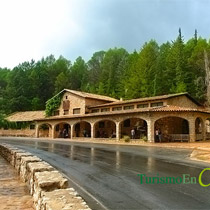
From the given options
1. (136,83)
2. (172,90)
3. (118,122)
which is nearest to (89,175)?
(118,122)

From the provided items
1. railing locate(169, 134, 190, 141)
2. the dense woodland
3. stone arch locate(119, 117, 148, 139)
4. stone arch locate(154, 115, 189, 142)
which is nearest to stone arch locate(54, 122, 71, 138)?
stone arch locate(119, 117, 148, 139)

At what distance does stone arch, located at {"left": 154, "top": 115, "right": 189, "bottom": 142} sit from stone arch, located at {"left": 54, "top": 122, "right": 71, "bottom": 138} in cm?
1531

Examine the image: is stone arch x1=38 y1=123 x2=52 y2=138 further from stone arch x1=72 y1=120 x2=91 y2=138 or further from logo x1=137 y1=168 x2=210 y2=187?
logo x1=137 y1=168 x2=210 y2=187

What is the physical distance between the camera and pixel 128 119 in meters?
30.6

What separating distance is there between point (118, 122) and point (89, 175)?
19678 millimetres

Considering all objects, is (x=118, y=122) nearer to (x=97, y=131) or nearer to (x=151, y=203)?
(x=97, y=131)

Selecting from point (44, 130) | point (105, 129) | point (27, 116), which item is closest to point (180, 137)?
point (105, 129)

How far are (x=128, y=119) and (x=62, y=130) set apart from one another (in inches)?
498

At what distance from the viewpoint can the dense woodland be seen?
40.3 meters

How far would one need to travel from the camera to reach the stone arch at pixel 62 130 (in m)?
35.8

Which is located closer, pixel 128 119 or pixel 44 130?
pixel 128 119

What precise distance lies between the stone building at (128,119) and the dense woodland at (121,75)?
8596mm

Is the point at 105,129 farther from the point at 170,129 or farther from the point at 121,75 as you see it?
the point at 121,75

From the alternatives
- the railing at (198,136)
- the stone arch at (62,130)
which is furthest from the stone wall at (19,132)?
the railing at (198,136)
